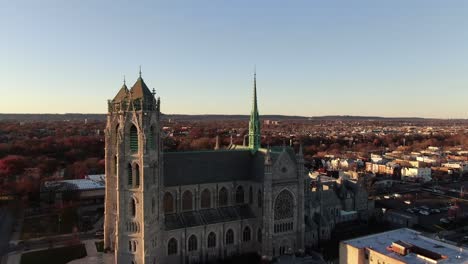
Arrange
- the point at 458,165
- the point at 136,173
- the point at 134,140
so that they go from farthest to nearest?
1. the point at 458,165
2. the point at 136,173
3. the point at 134,140

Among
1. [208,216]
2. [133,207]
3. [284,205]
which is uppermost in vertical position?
[133,207]

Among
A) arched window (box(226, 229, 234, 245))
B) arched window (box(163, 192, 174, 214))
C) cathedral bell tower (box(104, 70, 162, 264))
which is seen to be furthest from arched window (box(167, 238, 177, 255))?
arched window (box(226, 229, 234, 245))

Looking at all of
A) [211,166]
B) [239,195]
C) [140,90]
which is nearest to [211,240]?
[239,195]

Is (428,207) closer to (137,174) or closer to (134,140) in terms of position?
(137,174)

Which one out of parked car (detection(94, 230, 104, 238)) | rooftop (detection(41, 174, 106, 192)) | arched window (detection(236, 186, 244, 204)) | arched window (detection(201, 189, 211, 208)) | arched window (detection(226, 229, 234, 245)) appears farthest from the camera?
rooftop (detection(41, 174, 106, 192))

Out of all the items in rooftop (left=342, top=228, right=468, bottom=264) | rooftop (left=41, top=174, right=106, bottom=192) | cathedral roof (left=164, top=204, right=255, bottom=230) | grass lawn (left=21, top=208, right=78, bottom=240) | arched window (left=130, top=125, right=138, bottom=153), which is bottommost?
grass lawn (left=21, top=208, right=78, bottom=240)

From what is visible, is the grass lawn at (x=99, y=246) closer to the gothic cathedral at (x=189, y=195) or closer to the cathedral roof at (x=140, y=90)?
the gothic cathedral at (x=189, y=195)

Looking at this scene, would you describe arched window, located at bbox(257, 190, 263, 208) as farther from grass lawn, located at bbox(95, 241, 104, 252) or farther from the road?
the road
